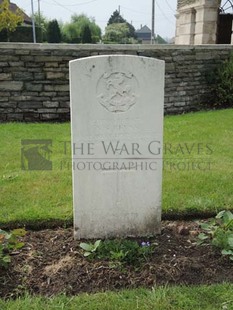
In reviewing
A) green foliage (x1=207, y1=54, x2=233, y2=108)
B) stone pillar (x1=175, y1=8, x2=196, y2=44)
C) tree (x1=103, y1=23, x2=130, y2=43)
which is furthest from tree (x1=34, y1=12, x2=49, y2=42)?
green foliage (x1=207, y1=54, x2=233, y2=108)

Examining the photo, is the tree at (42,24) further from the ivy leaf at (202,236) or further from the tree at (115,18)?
the ivy leaf at (202,236)

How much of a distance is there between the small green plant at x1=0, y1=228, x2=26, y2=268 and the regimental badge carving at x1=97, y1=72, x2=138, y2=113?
43.6 inches

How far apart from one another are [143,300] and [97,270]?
41 cm

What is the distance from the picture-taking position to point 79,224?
2.70 m

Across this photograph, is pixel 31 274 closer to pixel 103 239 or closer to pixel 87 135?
pixel 103 239

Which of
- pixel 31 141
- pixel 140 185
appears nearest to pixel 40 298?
pixel 140 185

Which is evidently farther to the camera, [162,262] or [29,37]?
[29,37]

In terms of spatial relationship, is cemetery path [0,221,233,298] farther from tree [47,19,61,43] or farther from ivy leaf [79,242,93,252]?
tree [47,19,61,43]

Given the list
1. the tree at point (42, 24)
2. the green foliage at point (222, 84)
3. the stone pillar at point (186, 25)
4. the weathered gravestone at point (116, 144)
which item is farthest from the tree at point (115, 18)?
the weathered gravestone at point (116, 144)

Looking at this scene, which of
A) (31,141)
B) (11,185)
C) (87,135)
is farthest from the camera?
(31,141)

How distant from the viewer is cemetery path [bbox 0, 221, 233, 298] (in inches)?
88.5

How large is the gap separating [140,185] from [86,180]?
0.42 meters

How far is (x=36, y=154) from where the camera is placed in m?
4.97

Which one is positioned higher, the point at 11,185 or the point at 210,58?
the point at 210,58
